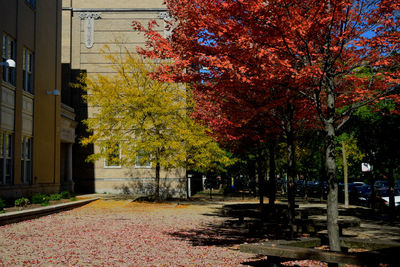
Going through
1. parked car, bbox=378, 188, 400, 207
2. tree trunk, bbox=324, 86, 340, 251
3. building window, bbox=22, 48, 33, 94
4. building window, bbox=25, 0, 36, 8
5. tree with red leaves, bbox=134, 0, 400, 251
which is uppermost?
building window, bbox=25, 0, 36, 8

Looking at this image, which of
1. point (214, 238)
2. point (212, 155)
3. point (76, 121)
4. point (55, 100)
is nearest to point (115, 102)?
point (55, 100)

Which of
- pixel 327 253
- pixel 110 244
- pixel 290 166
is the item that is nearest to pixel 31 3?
pixel 110 244

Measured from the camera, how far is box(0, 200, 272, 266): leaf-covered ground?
8648mm

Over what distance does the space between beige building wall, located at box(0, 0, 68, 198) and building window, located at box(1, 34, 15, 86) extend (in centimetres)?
17

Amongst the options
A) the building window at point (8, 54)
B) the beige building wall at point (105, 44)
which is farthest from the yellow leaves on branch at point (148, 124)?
the beige building wall at point (105, 44)

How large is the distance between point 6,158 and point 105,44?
16.4 m

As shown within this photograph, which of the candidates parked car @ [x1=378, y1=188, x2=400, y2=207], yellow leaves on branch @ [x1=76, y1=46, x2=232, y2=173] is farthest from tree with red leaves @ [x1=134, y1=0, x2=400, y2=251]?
parked car @ [x1=378, y1=188, x2=400, y2=207]

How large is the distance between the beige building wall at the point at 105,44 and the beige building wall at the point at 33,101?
748 centimetres

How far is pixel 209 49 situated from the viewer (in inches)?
354

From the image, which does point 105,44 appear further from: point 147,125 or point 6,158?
point 6,158

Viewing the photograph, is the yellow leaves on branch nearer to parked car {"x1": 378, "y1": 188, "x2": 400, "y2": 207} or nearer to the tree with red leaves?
parked car {"x1": 378, "y1": 188, "x2": 400, "y2": 207}

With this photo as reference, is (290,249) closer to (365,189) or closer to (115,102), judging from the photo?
(115,102)

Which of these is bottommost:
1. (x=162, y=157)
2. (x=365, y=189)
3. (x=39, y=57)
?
(x=365, y=189)

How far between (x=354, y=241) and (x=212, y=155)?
19081 millimetres
